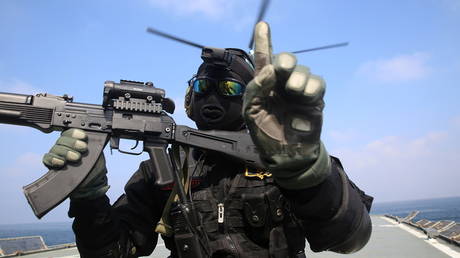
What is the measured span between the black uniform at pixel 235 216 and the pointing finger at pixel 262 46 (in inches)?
34.0

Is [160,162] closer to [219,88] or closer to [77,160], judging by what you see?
[77,160]

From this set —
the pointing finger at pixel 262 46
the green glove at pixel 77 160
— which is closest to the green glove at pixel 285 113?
the pointing finger at pixel 262 46

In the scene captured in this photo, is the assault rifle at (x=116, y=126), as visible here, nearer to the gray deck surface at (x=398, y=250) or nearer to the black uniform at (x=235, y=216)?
the black uniform at (x=235, y=216)

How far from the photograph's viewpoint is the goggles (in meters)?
3.56

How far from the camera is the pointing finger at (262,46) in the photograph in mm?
1854

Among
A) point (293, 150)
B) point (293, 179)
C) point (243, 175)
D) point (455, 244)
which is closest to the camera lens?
point (293, 150)

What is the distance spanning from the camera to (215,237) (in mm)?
3066

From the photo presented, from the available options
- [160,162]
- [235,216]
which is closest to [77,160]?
[160,162]

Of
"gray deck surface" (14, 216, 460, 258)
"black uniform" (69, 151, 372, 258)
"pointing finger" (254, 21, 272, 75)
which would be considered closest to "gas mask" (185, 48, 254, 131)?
"black uniform" (69, 151, 372, 258)

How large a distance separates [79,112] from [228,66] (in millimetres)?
1665

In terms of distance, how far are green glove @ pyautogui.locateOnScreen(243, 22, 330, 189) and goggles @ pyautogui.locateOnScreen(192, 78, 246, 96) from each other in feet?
5.41

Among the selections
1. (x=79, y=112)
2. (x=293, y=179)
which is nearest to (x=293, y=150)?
(x=293, y=179)

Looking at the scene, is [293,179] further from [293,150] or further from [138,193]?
[138,193]

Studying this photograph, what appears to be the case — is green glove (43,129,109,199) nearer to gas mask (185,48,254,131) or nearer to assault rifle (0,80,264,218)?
assault rifle (0,80,264,218)
